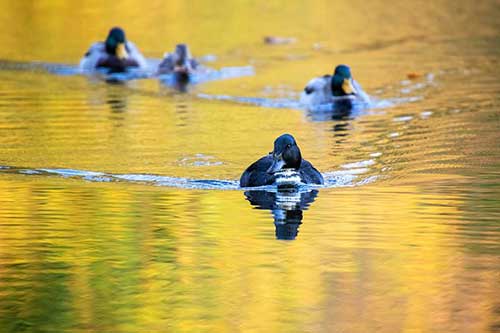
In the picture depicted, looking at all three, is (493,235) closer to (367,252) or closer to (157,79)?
(367,252)

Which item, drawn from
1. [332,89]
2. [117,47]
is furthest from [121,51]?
[332,89]

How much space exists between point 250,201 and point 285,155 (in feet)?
2.11

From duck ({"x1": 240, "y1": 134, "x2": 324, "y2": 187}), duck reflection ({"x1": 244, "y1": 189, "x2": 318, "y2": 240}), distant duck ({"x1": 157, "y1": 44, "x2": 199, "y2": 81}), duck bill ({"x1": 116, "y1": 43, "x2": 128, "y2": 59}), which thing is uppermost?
duck bill ({"x1": 116, "y1": 43, "x2": 128, "y2": 59})

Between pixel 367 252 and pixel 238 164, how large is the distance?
497 centimetres

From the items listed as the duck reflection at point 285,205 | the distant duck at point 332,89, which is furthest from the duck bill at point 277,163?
the distant duck at point 332,89

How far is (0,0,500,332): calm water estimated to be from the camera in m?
9.77

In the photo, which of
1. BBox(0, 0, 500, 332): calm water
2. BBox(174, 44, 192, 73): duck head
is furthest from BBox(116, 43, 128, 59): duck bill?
BBox(174, 44, 192, 73): duck head

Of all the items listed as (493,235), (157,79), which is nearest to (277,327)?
(493,235)

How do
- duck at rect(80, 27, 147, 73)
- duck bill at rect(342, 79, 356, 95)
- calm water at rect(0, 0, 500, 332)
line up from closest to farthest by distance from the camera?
1. calm water at rect(0, 0, 500, 332)
2. duck bill at rect(342, 79, 356, 95)
3. duck at rect(80, 27, 147, 73)

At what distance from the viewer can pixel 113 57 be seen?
2695cm

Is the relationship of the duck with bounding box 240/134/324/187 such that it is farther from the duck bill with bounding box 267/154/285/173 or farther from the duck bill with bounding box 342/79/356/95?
the duck bill with bounding box 342/79/356/95

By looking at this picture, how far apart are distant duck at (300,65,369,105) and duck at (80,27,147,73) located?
5310mm

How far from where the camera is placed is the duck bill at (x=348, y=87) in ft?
73.2

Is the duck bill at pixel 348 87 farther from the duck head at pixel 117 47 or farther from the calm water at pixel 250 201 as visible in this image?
the duck head at pixel 117 47
